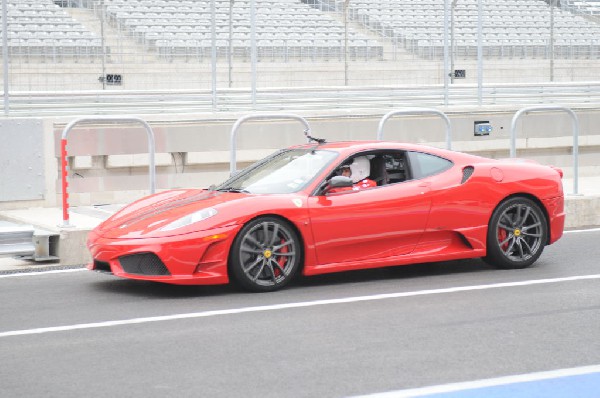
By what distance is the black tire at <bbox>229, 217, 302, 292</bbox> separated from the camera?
28.1 feet

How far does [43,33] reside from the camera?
14312 mm

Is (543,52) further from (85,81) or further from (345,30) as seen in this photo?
(85,81)

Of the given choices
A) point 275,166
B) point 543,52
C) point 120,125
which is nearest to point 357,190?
point 275,166

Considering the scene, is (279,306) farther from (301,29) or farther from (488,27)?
(488,27)

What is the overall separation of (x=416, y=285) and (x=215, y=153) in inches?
262

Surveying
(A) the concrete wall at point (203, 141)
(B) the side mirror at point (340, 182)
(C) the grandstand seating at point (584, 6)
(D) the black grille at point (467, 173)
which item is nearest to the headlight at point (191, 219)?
(B) the side mirror at point (340, 182)

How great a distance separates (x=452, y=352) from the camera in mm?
6605

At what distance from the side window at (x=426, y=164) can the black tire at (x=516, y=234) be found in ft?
1.98

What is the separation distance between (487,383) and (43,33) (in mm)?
9890

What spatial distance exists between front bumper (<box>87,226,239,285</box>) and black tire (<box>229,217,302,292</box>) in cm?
9

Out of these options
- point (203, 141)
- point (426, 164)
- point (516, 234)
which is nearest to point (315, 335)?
point (426, 164)

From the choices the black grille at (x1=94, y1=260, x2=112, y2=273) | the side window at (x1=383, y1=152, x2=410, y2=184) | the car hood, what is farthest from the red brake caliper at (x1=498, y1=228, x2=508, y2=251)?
the black grille at (x1=94, y1=260, x2=112, y2=273)

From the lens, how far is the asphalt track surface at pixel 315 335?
5922mm

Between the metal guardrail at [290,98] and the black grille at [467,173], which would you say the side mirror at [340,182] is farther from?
the metal guardrail at [290,98]
